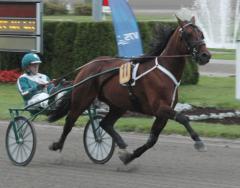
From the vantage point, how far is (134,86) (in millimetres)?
8445

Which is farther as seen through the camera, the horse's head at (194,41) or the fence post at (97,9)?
the fence post at (97,9)

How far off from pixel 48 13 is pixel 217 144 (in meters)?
32.1

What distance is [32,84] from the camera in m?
9.45

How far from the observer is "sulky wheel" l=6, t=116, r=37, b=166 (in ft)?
29.8

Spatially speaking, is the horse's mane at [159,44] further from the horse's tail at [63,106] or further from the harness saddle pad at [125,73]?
the horse's tail at [63,106]

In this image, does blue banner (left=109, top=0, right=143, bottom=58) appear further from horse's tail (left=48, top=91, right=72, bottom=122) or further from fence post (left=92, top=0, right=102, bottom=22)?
horse's tail (left=48, top=91, right=72, bottom=122)

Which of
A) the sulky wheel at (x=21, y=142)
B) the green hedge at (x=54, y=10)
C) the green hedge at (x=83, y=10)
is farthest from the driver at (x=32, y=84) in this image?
the green hedge at (x=54, y=10)

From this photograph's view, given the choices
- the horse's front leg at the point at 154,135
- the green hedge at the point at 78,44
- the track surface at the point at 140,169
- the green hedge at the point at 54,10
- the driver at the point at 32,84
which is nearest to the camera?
the track surface at the point at 140,169

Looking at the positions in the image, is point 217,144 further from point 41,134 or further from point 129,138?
point 41,134

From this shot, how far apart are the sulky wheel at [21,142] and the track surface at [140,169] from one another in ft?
0.40

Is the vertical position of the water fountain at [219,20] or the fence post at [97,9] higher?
the fence post at [97,9]

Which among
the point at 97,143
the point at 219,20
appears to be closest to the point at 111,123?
the point at 97,143

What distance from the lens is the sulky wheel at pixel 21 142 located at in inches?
358

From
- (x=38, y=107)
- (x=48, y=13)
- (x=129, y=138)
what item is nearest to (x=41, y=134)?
(x=129, y=138)
